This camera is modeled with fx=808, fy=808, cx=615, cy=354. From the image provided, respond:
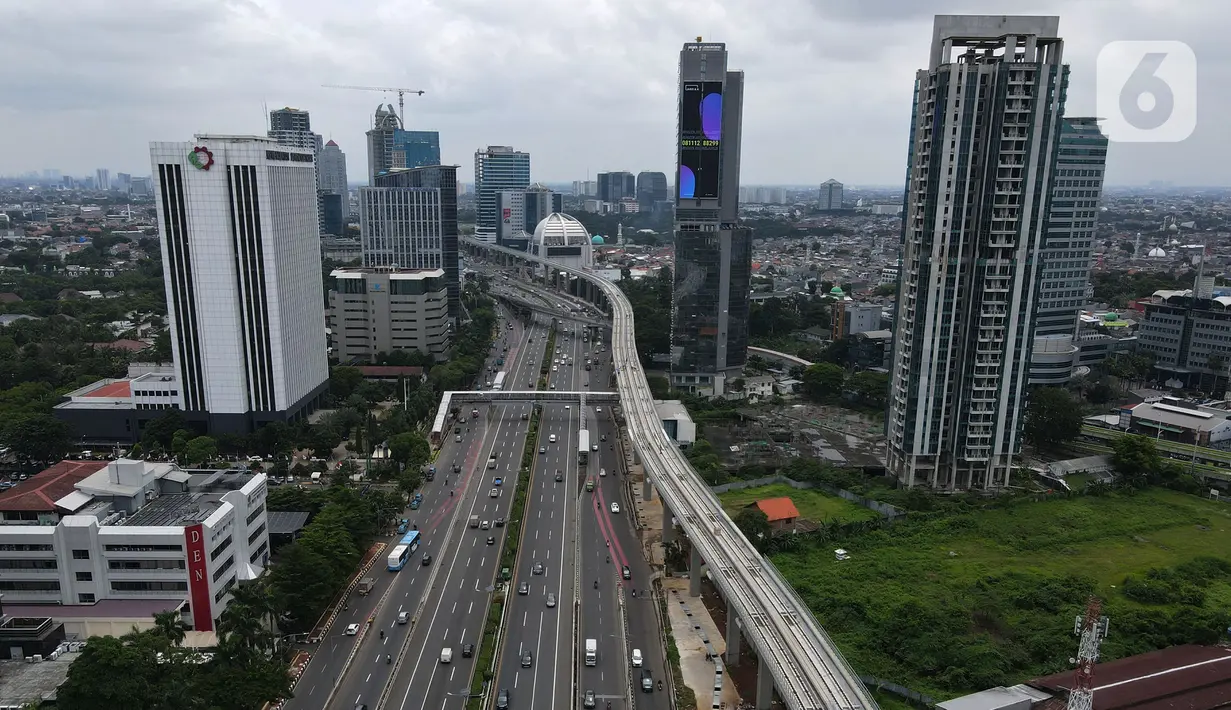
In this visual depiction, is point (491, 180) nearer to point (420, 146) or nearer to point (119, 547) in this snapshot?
point (420, 146)

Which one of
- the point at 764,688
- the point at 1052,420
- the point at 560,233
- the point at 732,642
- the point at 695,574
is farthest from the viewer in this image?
the point at 560,233

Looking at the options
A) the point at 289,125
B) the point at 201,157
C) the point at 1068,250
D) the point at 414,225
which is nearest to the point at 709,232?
the point at 1068,250

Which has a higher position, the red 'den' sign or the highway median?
the red 'den' sign

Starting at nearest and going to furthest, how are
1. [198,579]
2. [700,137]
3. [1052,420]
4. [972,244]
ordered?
[198,579] < [972,244] < [1052,420] < [700,137]

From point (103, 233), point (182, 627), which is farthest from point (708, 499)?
point (103, 233)

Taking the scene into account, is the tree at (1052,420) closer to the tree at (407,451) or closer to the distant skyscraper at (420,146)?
the tree at (407,451)

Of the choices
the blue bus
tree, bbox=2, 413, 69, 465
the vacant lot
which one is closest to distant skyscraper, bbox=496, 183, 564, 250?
tree, bbox=2, 413, 69, 465

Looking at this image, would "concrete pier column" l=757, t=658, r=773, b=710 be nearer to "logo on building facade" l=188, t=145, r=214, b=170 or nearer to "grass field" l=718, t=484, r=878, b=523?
"grass field" l=718, t=484, r=878, b=523
